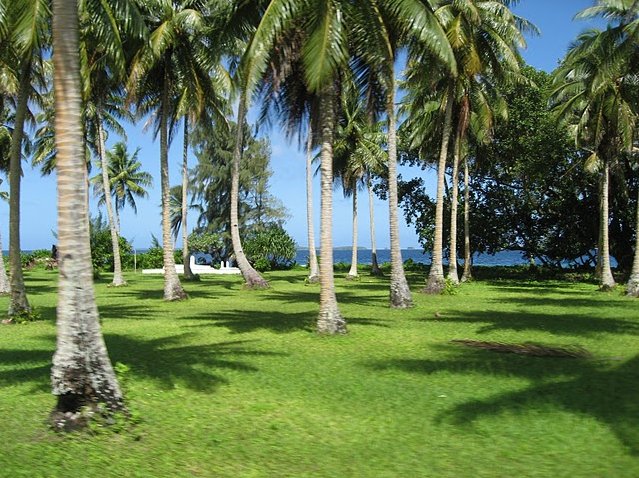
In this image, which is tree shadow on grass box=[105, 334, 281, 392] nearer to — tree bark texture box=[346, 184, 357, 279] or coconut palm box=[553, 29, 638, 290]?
coconut palm box=[553, 29, 638, 290]

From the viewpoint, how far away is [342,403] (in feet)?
24.4

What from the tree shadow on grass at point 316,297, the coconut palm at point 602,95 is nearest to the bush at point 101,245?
the tree shadow on grass at point 316,297

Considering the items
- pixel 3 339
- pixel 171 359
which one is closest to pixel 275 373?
pixel 171 359

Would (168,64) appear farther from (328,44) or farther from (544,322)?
(544,322)

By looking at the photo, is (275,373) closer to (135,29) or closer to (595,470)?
(595,470)

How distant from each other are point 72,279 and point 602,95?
868 inches

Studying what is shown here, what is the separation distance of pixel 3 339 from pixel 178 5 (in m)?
13.8

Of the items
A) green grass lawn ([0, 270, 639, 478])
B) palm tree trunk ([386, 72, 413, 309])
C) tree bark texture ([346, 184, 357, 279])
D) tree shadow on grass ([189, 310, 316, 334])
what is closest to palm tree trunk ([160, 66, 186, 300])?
tree shadow on grass ([189, 310, 316, 334])

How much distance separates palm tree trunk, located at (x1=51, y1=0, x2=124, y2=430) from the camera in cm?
604

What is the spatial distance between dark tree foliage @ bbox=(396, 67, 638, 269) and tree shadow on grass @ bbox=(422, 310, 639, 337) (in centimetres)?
1489

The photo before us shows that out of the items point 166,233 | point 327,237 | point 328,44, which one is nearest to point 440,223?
point 166,233

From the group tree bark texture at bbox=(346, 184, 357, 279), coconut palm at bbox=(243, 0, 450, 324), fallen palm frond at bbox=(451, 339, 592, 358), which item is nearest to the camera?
fallen palm frond at bbox=(451, 339, 592, 358)

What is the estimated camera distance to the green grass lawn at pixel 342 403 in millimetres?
5430

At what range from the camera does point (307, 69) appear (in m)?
11.1
